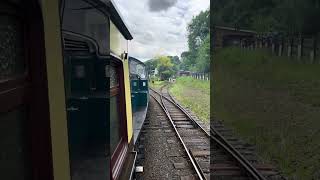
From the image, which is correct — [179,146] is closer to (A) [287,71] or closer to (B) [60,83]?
(B) [60,83]

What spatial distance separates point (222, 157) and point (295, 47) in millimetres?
15362

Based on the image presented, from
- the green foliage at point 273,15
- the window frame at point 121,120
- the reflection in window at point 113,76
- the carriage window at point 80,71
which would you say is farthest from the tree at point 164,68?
the carriage window at point 80,71

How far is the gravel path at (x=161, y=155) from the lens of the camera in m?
7.38

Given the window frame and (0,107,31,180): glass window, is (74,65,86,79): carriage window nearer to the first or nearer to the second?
(0,107,31,180): glass window

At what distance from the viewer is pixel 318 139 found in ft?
32.4

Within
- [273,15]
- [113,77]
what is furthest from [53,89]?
[273,15]

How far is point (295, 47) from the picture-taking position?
2164 centimetres

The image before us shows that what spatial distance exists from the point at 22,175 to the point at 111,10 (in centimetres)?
220

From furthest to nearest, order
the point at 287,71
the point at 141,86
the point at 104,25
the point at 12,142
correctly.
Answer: the point at 287,71 < the point at 141,86 < the point at 104,25 < the point at 12,142

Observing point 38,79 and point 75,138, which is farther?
point 75,138

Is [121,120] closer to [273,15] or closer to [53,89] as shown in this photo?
[53,89]

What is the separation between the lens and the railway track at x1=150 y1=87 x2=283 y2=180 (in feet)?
22.7

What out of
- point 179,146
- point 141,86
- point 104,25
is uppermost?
point 104,25

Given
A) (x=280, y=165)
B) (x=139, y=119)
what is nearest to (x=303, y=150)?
(x=280, y=165)
